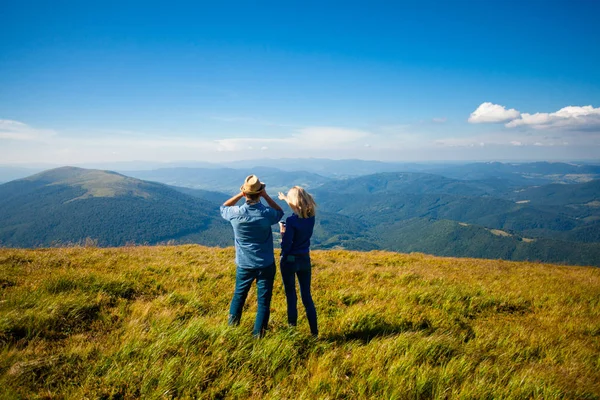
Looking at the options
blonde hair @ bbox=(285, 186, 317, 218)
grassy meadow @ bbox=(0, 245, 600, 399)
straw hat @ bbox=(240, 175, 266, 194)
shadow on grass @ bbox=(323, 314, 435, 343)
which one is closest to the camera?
grassy meadow @ bbox=(0, 245, 600, 399)

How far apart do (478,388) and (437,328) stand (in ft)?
7.56

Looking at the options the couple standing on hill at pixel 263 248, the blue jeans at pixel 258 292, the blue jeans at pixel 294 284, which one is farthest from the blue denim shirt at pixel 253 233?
the blue jeans at pixel 294 284

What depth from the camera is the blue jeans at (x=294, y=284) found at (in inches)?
187

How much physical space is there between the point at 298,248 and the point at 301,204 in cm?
79

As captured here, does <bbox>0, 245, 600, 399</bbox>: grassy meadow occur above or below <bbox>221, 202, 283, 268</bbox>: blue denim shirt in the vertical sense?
below

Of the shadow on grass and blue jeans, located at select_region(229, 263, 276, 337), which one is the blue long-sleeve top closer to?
blue jeans, located at select_region(229, 263, 276, 337)

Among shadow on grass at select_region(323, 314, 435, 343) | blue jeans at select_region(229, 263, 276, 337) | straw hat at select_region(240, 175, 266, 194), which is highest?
straw hat at select_region(240, 175, 266, 194)

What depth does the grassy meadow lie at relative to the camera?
3168 mm

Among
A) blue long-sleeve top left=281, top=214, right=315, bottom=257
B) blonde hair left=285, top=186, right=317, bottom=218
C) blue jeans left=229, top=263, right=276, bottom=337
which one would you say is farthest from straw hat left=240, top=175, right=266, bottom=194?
blue jeans left=229, top=263, right=276, bottom=337

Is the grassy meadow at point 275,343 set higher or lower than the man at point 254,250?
lower

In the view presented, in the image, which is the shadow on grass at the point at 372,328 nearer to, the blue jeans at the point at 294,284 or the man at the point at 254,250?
the blue jeans at the point at 294,284

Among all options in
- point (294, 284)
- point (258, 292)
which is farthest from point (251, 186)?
point (294, 284)

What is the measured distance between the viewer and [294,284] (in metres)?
4.88

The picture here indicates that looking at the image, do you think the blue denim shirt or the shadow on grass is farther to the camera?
the shadow on grass
